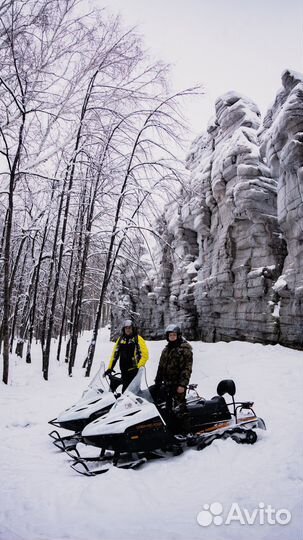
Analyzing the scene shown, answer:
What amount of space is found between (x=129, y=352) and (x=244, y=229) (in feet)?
41.2

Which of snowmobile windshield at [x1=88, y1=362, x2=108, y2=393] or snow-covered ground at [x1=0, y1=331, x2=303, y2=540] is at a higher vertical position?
snowmobile windshield at [x1=88, y1=362, x2=108, y2=393]

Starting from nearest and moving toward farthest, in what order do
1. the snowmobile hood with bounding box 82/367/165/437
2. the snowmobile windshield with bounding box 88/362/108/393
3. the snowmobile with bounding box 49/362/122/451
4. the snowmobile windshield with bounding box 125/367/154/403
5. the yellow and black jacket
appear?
the snowmobile hood with bounding box 82/367/165/437, the snowmobile windshield with bounding box 125/367/154/403, the snowmobile with bounding box 49/362/122/451, the snowmobile windshield with bounding box 88/362/108/393, the yellow and black jacket

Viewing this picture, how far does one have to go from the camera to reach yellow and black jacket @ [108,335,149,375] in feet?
19.8

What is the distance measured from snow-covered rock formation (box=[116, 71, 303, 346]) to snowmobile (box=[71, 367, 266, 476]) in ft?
23.8

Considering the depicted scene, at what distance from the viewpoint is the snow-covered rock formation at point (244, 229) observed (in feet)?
41.3

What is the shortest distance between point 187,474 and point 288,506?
122cm

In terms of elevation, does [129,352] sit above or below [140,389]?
above

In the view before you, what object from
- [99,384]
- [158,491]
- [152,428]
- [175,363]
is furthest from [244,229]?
[158,491]

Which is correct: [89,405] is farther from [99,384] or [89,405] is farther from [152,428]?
[152,428]

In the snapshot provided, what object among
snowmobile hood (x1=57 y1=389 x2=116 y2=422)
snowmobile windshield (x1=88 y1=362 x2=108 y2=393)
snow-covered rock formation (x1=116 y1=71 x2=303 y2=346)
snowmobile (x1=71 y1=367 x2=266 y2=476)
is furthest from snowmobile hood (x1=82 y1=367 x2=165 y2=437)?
snow-covered rock formation (x1=116 y1=71 x2=303 y2=346)

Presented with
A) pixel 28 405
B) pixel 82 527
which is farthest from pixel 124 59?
pixel 82 527

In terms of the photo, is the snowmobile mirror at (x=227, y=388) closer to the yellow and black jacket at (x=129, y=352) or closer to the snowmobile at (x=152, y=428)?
the snowmobile at (x=152, y=428)

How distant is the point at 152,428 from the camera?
4.21 m

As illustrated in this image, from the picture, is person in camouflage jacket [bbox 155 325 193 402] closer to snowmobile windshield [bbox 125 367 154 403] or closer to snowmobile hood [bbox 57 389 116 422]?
snowmobile windshield [bbox 125 367 154 403]
